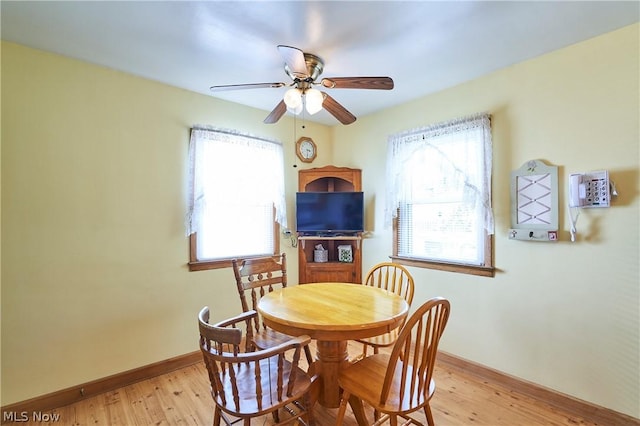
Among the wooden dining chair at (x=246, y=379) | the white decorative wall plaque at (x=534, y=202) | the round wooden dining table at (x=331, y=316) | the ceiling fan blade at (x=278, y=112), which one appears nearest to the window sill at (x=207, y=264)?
the round wooden dining table at (x=331, y=316)

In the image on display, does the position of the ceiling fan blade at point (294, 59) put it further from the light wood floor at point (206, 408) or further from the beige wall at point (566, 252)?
the light wood floor at point (206, 408)

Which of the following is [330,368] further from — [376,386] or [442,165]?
[442,165]

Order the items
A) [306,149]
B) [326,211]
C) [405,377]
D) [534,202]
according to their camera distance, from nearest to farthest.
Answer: [405,377]
[534,202]
[326,211]
[306,149]

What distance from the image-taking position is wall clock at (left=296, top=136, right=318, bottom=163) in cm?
364

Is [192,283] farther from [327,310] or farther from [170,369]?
[327,310]

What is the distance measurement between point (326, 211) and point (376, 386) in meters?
2.10

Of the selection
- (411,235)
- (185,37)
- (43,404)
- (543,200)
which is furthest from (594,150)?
(43,404)

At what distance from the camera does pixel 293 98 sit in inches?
76.1

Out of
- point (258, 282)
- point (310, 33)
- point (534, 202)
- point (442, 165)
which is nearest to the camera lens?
point (310, 33)

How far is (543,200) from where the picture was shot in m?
2.22

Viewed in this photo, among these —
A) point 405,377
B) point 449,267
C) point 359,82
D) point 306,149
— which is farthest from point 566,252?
point 306,149

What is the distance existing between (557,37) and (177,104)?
3.02 meters

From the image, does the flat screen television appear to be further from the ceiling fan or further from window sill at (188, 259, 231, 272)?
the ceiling fan

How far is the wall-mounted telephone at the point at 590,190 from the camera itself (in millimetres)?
1927
